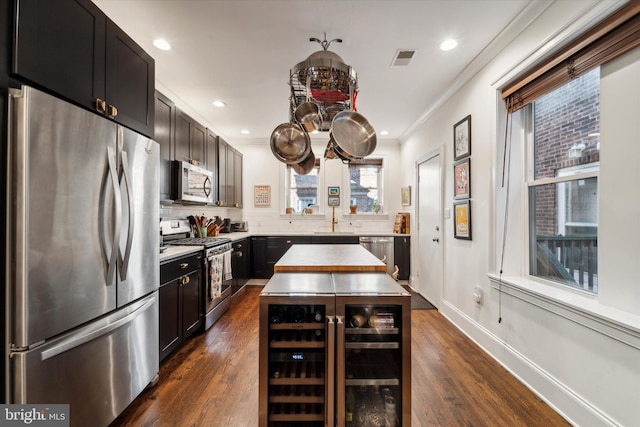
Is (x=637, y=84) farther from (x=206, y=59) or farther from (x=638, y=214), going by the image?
(x=206, y=59)

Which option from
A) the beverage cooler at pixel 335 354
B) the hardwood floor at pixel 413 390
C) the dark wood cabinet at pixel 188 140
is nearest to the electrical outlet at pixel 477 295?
the hardwood floor at pixel 413 390

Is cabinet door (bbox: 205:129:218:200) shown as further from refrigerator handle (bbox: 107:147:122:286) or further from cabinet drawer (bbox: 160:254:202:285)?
refrigerator handle (bbox: 107:147:122:286)

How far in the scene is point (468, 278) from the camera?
272 cm

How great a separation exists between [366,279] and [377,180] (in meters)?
4.06

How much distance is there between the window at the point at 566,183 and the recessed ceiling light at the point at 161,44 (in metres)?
3.06

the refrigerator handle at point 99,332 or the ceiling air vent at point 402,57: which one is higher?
the ceiling air vent at point 402,57

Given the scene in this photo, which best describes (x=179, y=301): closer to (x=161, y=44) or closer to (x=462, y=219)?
(x=161, y=44)

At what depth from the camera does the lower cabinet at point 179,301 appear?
2109 millimetres

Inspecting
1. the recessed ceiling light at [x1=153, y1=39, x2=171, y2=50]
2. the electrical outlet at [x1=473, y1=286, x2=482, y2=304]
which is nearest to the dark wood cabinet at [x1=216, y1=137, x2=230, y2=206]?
the recessed ceiling light at [x1=153, y1=39, x2=171, y2=50]

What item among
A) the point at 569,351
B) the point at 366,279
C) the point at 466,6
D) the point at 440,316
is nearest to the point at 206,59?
the point at 466,6

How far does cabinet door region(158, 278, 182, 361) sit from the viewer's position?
2090 mm

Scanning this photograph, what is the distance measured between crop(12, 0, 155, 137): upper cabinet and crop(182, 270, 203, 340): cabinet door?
1.39m

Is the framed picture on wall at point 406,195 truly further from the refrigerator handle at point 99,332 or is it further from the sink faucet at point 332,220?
the refrigerator handle at point 99,332

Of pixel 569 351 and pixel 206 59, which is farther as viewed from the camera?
pixel 206 59
